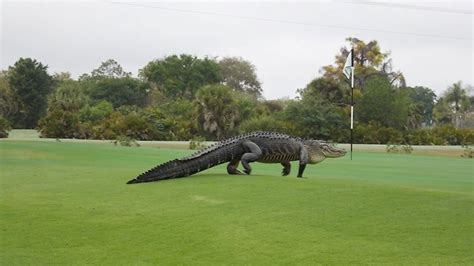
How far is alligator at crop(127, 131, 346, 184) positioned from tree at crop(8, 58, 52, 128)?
47.7 m

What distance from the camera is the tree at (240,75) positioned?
88256 millimetres

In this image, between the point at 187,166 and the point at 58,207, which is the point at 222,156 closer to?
the point at 187,166

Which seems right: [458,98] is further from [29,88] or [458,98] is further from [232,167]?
[232,167]

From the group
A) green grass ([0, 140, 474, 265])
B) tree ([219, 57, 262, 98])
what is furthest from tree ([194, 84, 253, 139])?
tree ([219, 57, 262, 98])

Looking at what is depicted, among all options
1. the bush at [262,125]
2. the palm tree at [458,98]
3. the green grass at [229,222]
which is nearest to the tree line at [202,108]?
the bush at [262,125]

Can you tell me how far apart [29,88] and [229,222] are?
5172 cm

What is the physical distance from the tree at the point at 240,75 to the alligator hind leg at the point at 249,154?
76269 mm

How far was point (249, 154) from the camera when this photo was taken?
11.5m

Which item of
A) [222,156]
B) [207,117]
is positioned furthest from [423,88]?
[222,156]

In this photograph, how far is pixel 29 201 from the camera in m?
9.07

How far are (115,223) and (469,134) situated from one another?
45.1m

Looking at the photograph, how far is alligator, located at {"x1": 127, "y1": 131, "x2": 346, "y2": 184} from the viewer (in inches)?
437

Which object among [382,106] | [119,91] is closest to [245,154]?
[382,106]

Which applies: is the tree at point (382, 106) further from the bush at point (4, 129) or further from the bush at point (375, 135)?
the bush at point (4, 129)
